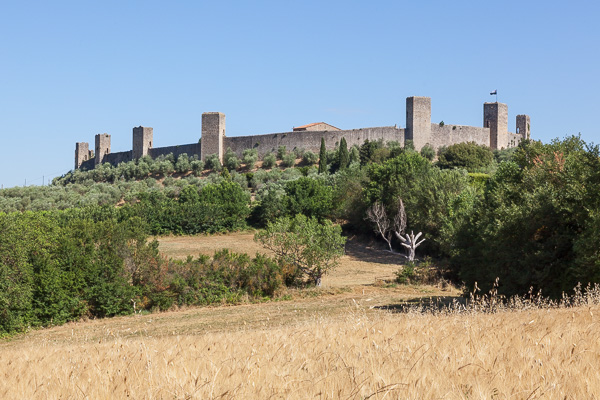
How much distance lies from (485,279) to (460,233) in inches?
123

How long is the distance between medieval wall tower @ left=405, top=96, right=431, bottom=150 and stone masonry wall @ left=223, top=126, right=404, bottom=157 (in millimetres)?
1222

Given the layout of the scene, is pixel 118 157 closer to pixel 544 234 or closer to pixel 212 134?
pixel 212 134

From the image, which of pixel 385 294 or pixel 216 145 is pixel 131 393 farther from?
pixel 216 145

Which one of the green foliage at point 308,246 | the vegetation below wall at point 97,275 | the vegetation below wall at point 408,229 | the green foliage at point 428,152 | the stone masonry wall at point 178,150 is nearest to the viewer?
the vegetation below wall at point 408,229

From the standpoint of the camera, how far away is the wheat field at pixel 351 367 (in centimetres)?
299

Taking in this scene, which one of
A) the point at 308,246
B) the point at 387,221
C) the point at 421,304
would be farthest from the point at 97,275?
the point at 387,221

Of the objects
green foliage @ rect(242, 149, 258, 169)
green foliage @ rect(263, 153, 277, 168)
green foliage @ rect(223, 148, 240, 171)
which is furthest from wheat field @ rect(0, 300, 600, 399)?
green foliage @ rect(223, 148, 240, 171)

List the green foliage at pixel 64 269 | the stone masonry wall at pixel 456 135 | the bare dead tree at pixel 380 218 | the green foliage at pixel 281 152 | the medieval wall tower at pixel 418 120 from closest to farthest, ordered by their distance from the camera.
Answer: the green foliage at pixel 64 269 < the bare dead tree at pixel 380 218 < the medieval wall tower at pixel 418 120 < the stone masonry wall at pixel 456 135 < the green foliage at pixel 281 152

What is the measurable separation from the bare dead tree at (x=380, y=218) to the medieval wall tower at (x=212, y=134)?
3153cm

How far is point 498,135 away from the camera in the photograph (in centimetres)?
6969

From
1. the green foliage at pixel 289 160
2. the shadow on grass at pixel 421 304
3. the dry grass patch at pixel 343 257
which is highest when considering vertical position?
the green foliage at pixel 289 160

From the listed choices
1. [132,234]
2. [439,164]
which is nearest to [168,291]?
[132,234]

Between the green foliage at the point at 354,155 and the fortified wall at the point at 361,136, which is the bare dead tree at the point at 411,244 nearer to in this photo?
the green foliage at the point at 354,155

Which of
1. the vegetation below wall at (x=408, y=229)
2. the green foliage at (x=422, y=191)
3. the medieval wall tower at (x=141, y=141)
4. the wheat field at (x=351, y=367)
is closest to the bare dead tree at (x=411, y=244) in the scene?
the green foliage at (x=422, y=191)
